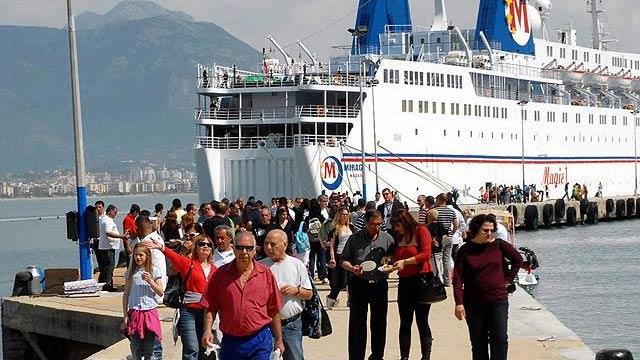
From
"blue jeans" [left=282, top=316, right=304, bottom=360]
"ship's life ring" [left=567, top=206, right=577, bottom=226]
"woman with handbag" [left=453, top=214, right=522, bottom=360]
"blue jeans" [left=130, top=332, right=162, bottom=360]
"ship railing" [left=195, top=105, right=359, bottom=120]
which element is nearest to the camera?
"blue jeans" [left=282, top=316, right=304, bottom=360]

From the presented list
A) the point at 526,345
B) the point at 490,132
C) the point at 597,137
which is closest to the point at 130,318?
the point at 526,345

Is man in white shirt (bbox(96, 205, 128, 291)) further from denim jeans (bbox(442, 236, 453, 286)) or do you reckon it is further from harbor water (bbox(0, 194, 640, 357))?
harbor water (bbox(0, 194, 640, 357))

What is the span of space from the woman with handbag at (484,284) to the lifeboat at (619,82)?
75.4 m

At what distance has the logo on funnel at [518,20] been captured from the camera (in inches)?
2940

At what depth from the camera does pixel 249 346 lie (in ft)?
31.2

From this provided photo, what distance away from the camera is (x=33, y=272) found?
21281mm

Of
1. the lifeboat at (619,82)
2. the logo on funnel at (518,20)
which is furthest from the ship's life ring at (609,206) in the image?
the lifeboat at (619,82)

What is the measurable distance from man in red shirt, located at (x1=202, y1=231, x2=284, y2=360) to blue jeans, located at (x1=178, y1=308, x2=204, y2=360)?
2.51 m

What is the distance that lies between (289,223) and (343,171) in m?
32.4

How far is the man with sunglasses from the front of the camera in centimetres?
1280

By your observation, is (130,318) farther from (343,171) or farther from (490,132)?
(490,132)

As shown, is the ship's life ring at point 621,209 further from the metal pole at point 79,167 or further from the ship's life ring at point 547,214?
the metal pole at point 79,167

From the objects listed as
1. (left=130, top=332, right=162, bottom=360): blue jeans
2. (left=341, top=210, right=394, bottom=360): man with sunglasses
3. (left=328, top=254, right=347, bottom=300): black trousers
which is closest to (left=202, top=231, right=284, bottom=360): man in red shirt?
(left=130, top=332, right=162, bottom=360): blue jeans

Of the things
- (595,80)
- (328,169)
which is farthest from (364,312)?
(595,80)
